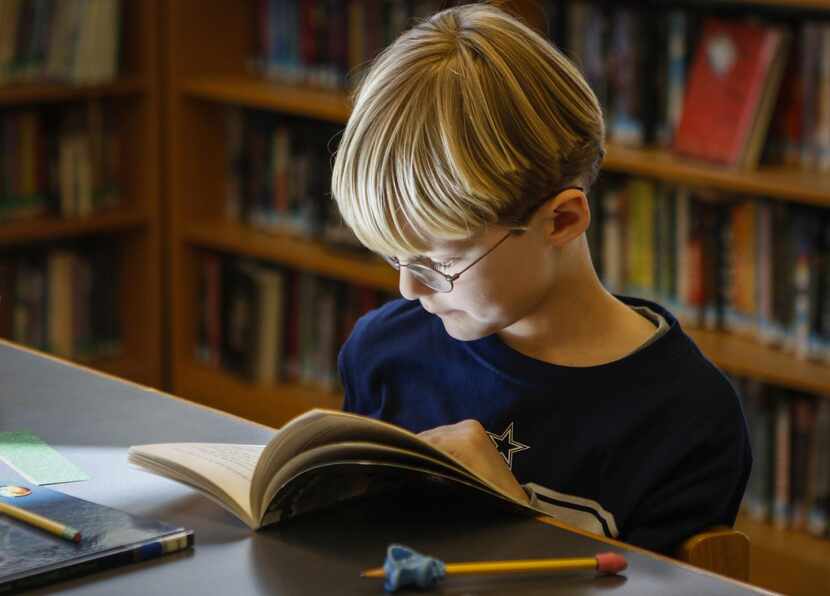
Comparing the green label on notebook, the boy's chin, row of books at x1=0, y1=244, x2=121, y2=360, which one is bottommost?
row of books at x1=0, y1=244, x2=121, y2=360

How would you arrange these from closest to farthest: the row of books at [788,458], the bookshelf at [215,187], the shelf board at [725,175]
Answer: the shelf board at [725,175] < the row of books at [788,458] < the bookshelf at [215,187]

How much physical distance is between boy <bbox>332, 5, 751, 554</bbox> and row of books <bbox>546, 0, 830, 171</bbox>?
0.98m

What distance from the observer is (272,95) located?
9.84 feet

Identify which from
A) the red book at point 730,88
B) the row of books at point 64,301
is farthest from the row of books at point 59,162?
the red book at point 730,88

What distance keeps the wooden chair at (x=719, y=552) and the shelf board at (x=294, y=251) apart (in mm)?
1749

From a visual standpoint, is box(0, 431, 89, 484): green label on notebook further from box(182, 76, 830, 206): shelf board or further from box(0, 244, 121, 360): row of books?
box(0, 244, 121, 360): row of books

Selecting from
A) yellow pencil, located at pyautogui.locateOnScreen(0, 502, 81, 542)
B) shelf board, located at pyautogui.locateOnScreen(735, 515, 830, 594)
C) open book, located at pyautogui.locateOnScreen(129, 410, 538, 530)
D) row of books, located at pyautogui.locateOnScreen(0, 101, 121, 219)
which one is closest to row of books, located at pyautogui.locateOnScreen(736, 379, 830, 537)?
shelf board, located at pyautogui.locateOnScreen(735, 515, 830, 594)

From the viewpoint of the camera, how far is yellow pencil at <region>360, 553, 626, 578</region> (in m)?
0.94

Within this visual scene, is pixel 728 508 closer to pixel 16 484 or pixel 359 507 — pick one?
pixel 359 507

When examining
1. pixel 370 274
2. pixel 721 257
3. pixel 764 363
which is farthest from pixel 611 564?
pixel 370 274

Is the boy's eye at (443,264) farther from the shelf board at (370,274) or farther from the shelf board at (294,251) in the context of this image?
the shelf board at (294,251)

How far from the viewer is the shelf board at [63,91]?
296 centimetres

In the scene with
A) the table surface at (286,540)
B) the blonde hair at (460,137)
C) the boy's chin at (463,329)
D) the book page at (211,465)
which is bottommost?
the table surface at (286,540)

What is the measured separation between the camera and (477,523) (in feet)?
3.45
